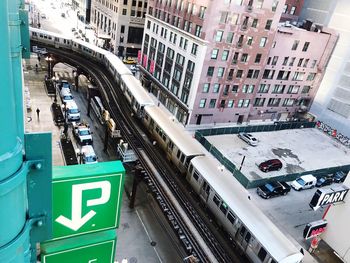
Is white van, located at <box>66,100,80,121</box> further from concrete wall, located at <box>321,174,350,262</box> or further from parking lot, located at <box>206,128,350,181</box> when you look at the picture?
concrete wall, located at <box>321,174,350,262</box>

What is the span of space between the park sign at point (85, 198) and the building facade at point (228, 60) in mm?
41328

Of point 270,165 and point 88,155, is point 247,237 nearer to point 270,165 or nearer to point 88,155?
point 270,165

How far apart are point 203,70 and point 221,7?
29.9ft

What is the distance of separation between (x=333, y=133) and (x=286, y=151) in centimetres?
1606

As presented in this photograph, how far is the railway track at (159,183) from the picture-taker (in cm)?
2256

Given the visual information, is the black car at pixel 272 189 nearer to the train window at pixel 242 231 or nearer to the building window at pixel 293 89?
the train window at pixel 242 231

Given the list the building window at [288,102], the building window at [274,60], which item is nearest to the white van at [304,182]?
the building window at [274,60]

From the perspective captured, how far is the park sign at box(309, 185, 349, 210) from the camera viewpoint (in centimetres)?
2495

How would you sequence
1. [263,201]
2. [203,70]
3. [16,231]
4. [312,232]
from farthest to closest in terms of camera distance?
[203,70] < [263,201] < [312,232] < [16,231]

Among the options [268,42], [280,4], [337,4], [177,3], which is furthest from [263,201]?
[337,4]

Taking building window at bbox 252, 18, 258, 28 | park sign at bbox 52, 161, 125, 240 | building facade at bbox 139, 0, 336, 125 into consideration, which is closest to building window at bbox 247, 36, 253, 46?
building facade at bbox 139, 0, 336, 125

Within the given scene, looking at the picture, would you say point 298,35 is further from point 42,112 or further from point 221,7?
point 42,112

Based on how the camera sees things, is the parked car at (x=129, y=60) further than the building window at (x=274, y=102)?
Yes

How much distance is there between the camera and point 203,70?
44.6 metres
